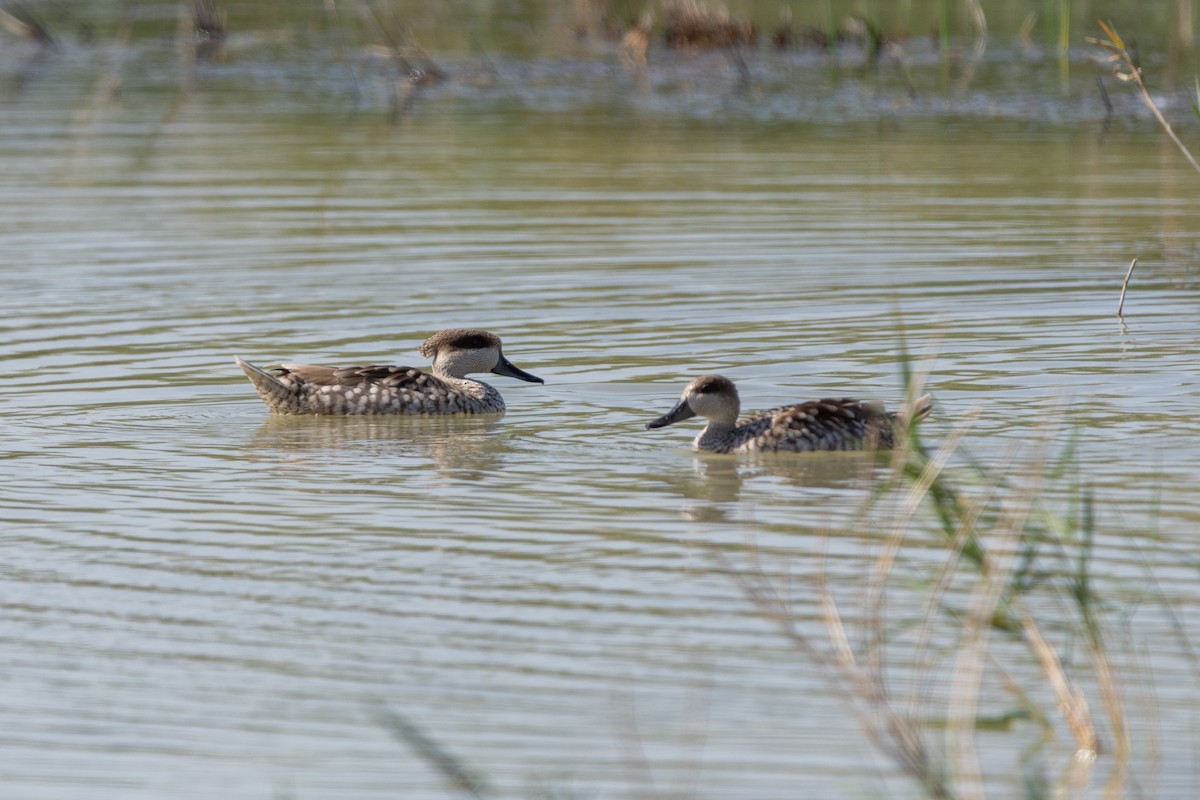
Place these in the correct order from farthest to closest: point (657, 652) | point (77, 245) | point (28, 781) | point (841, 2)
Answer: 1. point (841, 2)
2. point (77, 245)
3. point (657, 652)
4. point (28, 781)

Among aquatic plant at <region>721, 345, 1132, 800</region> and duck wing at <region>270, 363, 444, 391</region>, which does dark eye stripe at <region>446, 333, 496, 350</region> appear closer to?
duck wing at <region>270, 363, 444, 391</region>

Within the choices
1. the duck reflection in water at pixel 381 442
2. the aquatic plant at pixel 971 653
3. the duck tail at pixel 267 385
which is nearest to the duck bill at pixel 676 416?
the duck reflection in water at pixel 381 442

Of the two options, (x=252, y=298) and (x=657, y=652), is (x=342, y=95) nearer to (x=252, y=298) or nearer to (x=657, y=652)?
(x=252, y=298)

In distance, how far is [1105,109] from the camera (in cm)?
2158

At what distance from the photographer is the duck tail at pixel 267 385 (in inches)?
426

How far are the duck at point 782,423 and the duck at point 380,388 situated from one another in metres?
1.29

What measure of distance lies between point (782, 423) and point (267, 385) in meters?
2.78

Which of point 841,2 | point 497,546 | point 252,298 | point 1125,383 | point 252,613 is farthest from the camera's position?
point 841,2

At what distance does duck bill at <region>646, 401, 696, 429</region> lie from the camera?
33.1 feet

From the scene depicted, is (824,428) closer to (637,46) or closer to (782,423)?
(782,423)

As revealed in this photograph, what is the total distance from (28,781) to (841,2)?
80.6ft

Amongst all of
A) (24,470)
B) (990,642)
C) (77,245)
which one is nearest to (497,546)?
(990,642)

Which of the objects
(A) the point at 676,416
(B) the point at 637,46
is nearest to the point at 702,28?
(B) the point at 637,46

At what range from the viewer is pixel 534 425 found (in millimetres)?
10734
